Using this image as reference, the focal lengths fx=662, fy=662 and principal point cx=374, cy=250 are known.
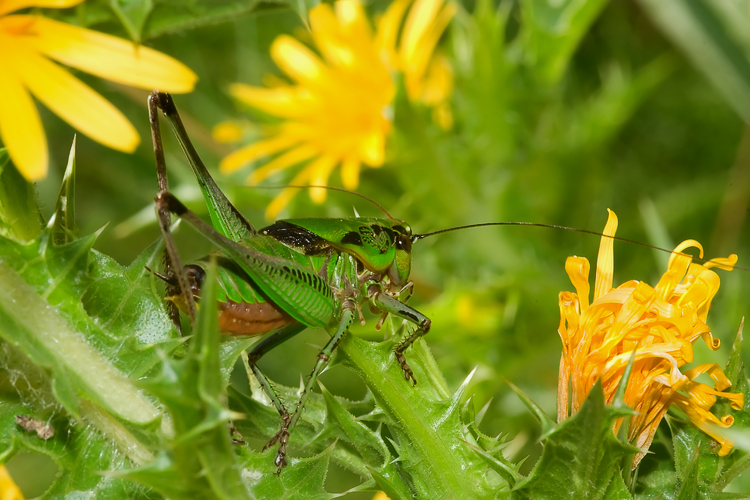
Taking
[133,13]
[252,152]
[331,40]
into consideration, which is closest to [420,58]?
[331,40]

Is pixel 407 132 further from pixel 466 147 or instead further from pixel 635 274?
pixel 635 274

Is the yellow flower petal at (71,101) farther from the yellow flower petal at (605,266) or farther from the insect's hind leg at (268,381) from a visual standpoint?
the yellow flower petal at (605,266)

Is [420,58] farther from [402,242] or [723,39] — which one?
[402,242]

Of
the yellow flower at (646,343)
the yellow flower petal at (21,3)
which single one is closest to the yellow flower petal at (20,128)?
the yellow flower petal at (21,3)

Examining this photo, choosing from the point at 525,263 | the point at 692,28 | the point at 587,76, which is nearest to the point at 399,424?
the point at 525,263

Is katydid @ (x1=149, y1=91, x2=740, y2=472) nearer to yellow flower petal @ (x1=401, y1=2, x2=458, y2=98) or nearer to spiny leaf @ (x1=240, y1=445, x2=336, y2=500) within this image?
spiny leaf @ (x1=240, y1=445, x2=336, y2=500)

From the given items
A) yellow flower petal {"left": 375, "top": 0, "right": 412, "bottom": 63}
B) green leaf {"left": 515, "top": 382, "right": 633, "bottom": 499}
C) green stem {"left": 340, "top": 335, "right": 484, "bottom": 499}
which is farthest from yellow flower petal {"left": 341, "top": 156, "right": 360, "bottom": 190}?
green leaf {"left": 515, "top": 382, "right": 633, "bottom": 499}

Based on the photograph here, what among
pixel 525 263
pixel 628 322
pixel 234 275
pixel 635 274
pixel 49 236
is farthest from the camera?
pixel 635 274
